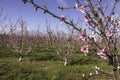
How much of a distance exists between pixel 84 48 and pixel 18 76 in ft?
30.5

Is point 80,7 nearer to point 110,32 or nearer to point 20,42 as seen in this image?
point 110,32

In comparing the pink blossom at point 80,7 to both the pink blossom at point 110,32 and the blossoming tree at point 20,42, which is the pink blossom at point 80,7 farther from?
the blossoming tree at point 20,42

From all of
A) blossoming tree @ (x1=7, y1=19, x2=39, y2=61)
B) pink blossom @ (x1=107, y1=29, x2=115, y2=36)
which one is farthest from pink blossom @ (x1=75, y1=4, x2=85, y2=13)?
blossoming tree @ (x1=7, y1=19, x2=39, y2=61)

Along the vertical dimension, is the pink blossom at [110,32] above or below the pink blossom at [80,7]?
below

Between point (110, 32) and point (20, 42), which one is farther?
point (20, 42)

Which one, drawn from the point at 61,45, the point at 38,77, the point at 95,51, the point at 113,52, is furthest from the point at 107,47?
the point at 61,45

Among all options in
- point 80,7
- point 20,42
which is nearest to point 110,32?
point 80,7

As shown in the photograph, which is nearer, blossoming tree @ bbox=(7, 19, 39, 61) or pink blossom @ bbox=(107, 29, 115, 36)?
pink blossom @ bbox=(107, 29, 115, 36)

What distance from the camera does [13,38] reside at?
Result: 1892 centimetres

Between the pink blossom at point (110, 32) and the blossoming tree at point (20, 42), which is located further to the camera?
the blossoming tree at point (20, 42)

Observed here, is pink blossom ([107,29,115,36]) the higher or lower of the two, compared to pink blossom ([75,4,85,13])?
lower

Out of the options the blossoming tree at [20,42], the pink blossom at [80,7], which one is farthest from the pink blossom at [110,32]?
the blossoming tree at [20,42]

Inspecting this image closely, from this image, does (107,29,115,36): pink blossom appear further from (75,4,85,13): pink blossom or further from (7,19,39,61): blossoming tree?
(7,19,39,61): blossoming tree

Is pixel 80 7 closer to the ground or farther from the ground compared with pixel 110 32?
farther from the ground
